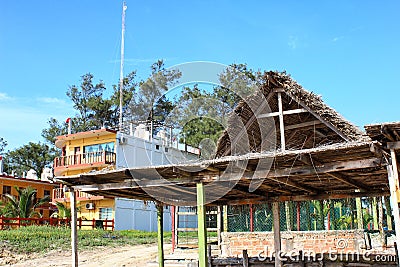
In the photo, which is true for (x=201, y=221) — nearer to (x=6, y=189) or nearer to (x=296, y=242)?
(x=296, y=242)

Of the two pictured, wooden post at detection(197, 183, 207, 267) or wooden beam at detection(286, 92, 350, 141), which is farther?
wooden beam at detection(286, 92, 350, 141)

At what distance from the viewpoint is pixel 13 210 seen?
23703 mm

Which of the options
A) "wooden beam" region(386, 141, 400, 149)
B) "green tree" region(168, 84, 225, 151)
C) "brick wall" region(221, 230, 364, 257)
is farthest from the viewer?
"green tree" region(168, 84, 225, 151)

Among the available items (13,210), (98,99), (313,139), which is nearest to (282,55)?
(313,139)

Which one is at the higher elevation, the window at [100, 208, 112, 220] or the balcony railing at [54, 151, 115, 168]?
the balcony railing at [54, 151, 115, 168]

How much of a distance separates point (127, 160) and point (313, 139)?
17.8m

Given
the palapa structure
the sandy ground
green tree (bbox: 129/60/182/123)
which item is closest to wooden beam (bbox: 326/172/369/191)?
the palapa structure

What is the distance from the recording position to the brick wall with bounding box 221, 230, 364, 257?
501 inches

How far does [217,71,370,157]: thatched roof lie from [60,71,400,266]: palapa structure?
0.8 inches

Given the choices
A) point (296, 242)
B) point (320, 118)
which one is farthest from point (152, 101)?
point (320, 118)

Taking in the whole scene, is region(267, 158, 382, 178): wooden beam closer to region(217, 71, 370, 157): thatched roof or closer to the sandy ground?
region(217, 71, 370, 157): thatched roof

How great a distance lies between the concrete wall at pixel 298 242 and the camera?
12.7 metres

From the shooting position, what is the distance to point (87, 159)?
26844 millimetres

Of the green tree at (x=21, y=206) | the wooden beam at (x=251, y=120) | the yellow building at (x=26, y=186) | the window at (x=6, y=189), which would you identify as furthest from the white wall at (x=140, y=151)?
the wooden beam at (x=251, y=120)
